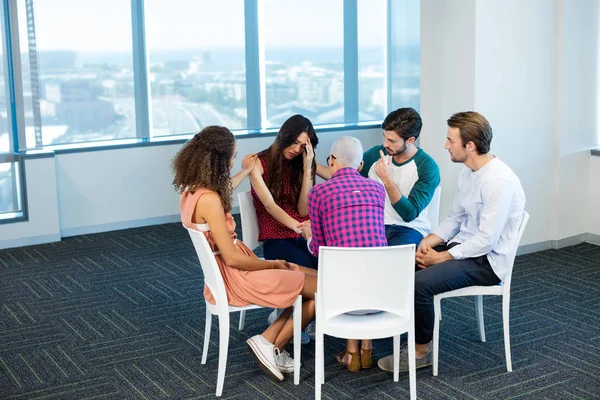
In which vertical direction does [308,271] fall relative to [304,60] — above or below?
below

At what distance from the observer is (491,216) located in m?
3.73

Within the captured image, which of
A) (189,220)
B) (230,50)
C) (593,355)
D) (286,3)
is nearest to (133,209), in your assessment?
(230,50)

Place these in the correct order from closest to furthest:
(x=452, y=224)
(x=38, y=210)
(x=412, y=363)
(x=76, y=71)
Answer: (x=412, y=363)
(x=452, y=224)
(x=38, y=210)
(x=76, y=71)

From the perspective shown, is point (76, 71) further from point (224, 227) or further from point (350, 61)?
point (224, 227)

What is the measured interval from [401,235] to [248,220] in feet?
2.74

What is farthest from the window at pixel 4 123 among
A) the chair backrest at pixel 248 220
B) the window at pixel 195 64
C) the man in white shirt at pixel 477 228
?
the man in white shirt at pixel 477 228

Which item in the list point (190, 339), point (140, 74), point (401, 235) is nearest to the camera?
point (401, 235)

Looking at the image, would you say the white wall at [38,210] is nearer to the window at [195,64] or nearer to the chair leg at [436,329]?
the window at [195,64]

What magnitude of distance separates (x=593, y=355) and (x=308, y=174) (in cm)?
175

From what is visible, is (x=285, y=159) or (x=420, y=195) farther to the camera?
(x=285, y=159)

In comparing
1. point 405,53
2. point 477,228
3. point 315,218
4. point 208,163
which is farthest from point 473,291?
point 405,53

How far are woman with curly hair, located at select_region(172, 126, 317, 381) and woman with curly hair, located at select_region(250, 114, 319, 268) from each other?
0.51m

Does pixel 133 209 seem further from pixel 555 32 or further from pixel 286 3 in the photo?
pixel 555 32

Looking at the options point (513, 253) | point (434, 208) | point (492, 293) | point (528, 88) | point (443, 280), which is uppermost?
point (528, 88)
